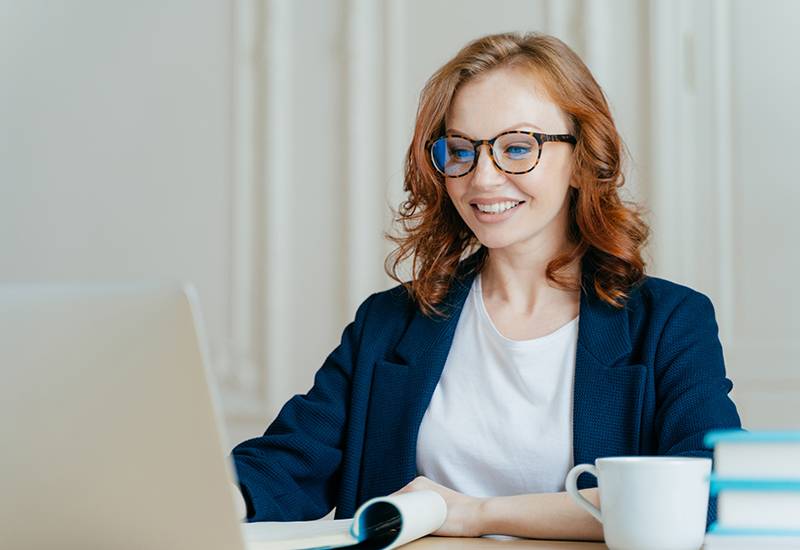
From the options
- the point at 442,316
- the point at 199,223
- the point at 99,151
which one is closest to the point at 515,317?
the point at 442,316

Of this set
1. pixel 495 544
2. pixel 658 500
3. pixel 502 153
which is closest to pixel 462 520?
pixel 495 544

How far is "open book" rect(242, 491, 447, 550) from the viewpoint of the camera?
100 cm

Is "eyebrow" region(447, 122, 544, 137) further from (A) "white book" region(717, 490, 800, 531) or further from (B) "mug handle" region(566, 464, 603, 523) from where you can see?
(A) "white book" region(717, 490, 800, 531)

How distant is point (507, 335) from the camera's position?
184cm

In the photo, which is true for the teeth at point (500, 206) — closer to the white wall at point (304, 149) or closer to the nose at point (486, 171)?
the nose at point (486, 171)

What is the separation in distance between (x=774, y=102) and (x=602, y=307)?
1137mm

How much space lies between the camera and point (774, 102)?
8.46ft

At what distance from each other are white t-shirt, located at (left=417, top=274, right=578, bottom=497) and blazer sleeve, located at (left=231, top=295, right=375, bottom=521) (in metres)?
0.16

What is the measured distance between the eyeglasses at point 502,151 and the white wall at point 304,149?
929 millimetres

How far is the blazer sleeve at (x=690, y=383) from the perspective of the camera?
4.78 feet

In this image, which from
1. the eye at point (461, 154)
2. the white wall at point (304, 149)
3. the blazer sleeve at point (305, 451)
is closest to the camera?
the blazer sleeve at point (305, 451)

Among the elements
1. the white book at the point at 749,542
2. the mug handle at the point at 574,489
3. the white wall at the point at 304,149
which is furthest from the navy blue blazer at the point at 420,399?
the white wall at the point at 304,149

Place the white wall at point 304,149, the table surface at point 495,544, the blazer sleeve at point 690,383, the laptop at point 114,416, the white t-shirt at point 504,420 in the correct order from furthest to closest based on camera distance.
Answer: the white wall at point 304,149
the white t-shirt at point 504,420
the blazer sleeve at point 690,383
the table surface at point 495,544
the laptop at point 114,416

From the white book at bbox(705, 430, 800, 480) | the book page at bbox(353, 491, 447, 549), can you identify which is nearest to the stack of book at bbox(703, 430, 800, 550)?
the white book at bbox(705, 430, 800, 480)
